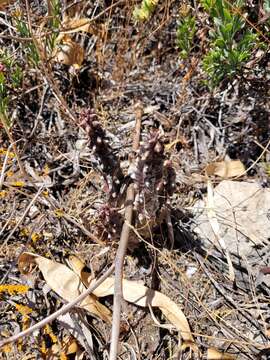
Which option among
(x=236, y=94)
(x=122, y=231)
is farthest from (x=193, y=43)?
(x=122, y=231)

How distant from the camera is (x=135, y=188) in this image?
155cm

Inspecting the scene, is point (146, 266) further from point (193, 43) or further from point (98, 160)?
point (193, 43)

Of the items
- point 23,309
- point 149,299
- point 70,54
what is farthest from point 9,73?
point 149,299

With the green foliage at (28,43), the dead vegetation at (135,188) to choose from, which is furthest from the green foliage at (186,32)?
the green foliage at (28,43)

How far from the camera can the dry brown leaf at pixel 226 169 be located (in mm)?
1931

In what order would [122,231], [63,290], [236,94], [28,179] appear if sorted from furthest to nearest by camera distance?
[236,94] → [28,179] → [63,290] → [122,231]

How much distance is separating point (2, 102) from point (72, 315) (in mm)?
837

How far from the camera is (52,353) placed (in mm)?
1622

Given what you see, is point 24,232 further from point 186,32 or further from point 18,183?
point 186,32

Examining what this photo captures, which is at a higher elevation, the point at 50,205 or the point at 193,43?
the point at 193,43

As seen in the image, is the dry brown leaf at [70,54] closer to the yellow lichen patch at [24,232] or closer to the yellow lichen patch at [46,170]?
the yellow lichen patch at [46,170]

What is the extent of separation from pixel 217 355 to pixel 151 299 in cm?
29

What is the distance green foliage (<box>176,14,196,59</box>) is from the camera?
1.84 meters

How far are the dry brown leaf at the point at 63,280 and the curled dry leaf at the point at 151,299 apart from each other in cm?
3
